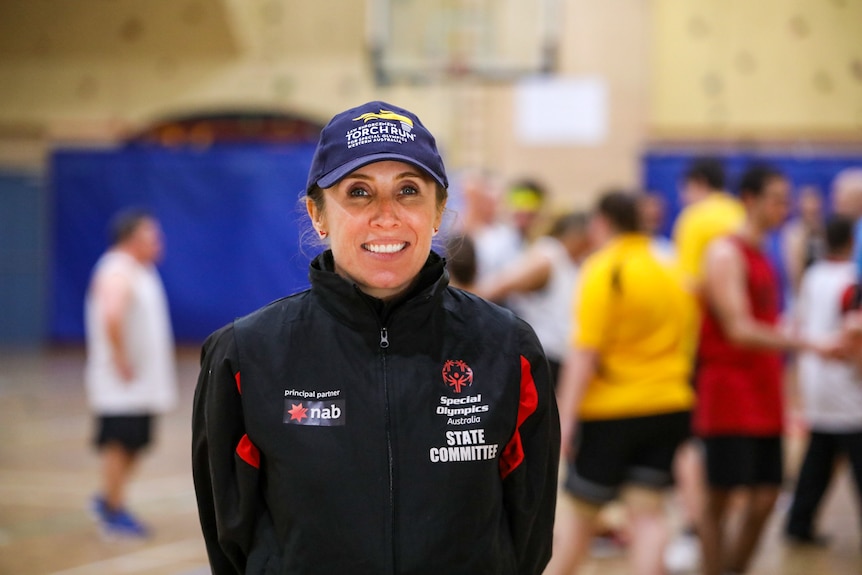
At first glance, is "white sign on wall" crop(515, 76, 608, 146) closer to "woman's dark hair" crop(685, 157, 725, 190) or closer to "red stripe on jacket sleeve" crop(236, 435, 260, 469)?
"woman's dark hair" crop(685, 157, 725, 190)

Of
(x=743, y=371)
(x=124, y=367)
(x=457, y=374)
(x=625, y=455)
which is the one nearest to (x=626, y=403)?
(x=625, y=455)

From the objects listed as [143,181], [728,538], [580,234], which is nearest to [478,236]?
[580,234]

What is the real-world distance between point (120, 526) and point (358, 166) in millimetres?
4642

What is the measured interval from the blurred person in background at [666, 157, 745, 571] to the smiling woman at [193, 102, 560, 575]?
3137 millimetres

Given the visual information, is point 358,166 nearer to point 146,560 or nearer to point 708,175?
point 146,560

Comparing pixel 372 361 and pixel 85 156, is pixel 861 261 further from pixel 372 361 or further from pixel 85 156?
pixel 85 156

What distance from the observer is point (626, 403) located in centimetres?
409

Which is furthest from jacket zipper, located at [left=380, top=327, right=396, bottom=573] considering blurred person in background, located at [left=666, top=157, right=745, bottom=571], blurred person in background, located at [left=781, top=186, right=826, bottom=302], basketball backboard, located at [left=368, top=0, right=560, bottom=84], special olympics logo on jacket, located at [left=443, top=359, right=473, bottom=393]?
basketball backboard, located at [left=368, top=0, right=560, bottom=84]

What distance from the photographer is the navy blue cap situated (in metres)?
1.79

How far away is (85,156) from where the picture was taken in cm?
1447

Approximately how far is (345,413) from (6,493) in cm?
581

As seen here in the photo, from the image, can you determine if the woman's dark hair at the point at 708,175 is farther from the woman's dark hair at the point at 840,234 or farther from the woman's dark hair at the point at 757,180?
the woman's dark hair at the point at 757,180

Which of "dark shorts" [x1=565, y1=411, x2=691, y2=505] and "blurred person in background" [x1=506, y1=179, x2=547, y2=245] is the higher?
"blurred person in background" [x1=506, y1=179, x2=547, y2=245]

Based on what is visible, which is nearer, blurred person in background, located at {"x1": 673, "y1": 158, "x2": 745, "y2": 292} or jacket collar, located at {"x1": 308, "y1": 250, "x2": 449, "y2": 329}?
jacket collar, located at {"x1": 308, "y1": 250, "x2": 449, "y2": 329}
